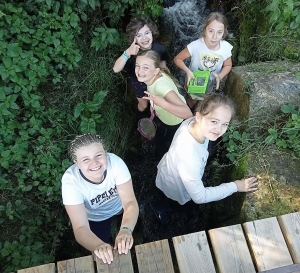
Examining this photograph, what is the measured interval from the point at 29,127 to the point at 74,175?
4.19 ft

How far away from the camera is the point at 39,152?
331 cm

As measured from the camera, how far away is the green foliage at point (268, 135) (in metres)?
3.10

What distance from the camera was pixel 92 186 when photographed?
93.7 inches

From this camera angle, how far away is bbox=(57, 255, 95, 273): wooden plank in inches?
80.5

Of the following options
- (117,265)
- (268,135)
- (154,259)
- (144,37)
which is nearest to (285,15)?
(268,135)

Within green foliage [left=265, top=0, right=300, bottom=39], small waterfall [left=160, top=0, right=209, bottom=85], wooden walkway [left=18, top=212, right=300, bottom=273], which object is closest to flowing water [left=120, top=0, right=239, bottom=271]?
small waterfall [left=160, top=0, right=209, bottom=85]

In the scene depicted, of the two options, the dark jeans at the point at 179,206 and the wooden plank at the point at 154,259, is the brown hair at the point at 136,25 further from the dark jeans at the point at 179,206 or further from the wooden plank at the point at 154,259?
the wooden plank at the point at 154,259

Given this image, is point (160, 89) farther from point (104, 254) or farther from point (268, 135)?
point (104, 254)

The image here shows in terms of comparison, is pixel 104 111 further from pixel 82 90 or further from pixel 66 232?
pixel 66 232

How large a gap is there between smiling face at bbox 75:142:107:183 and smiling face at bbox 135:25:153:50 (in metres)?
1.55

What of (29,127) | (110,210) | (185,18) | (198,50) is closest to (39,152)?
(29,127)

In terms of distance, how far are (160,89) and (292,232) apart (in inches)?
63.3

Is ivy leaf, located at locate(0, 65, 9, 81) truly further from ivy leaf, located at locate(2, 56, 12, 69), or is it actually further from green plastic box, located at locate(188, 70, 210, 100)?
green plastic box, located at locate(188, 70, 210, 100)

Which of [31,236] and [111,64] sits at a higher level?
[111,64]
